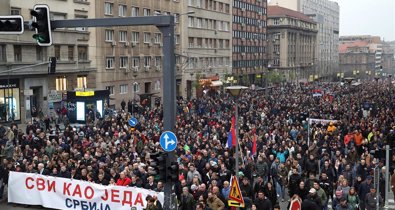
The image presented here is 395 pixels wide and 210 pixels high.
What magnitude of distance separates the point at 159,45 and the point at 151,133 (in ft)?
126

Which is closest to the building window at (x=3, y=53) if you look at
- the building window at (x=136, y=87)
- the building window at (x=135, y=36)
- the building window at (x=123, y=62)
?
the building window at (x=123, y=62)

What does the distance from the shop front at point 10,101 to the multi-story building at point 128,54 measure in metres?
11.2

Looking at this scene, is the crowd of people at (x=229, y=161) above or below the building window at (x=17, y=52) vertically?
below

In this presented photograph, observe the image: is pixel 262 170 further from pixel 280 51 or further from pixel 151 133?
pixel 280 51

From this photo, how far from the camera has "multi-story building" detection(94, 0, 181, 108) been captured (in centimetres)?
5291

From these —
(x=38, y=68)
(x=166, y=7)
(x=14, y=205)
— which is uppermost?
(x=166, y=7)

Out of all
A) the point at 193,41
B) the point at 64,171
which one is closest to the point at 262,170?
the point at 64,171

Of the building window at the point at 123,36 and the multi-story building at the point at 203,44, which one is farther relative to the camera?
the multi-story building at the point at 203,44

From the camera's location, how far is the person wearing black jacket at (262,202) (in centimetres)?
1448

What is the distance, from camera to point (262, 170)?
61.4 feet

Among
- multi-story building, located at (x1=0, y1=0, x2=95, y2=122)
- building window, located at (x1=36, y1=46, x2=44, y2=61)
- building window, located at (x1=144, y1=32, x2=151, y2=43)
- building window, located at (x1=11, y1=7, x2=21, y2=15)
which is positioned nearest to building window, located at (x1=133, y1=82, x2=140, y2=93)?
building window, located at (x1=144, y1=32, x2=151, y2=43)

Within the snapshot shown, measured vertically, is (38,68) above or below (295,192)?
above

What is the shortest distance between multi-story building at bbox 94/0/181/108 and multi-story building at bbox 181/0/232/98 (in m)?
4.17

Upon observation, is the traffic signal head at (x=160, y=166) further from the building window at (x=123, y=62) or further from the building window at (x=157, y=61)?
the building window at (x=157, y=61)
